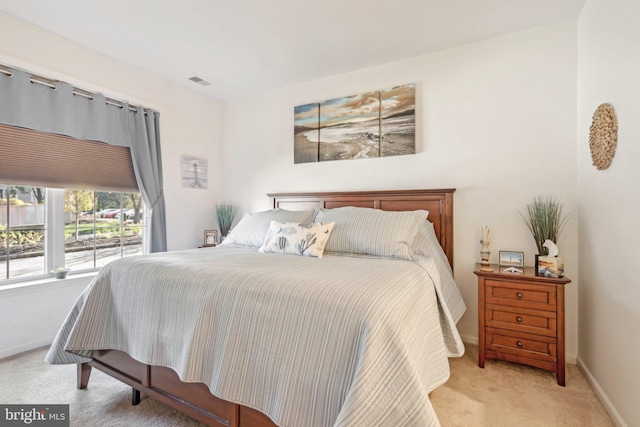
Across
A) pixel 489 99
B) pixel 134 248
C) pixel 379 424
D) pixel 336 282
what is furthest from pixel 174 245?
pixel 489 99

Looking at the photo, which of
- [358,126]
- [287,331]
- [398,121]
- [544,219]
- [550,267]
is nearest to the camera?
[287,331]

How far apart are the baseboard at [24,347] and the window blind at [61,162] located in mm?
1284

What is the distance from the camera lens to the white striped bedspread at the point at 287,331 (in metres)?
1.05

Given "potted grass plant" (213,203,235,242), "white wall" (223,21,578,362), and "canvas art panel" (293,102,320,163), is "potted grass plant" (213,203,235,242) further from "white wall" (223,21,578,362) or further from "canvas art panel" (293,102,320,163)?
"white wall" (223,21,578,362)

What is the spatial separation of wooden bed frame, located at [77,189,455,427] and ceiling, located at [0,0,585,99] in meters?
1.30

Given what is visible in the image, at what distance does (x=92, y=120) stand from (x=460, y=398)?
363cm

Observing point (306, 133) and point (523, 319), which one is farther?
point (306, 133)

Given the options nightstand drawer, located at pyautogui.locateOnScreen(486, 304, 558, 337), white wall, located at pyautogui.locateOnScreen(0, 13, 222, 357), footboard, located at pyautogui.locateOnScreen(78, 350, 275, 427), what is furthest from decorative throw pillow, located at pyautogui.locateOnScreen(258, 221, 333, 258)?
white wall, located at pyautogui.locateOnScreen(0, 13, 222, 357)

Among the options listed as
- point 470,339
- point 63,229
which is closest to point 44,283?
point 63,229

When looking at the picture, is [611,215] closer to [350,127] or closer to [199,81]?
[350,127]

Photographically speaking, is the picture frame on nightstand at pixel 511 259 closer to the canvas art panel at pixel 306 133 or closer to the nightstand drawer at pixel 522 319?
the nightstand drawer at pixel 522 319

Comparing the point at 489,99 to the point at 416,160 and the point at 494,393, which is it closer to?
the point at 416,160

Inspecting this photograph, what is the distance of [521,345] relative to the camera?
2.09m

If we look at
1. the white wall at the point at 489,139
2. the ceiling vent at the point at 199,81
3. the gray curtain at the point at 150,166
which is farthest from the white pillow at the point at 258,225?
the ceiling vent at the point at 199,81
